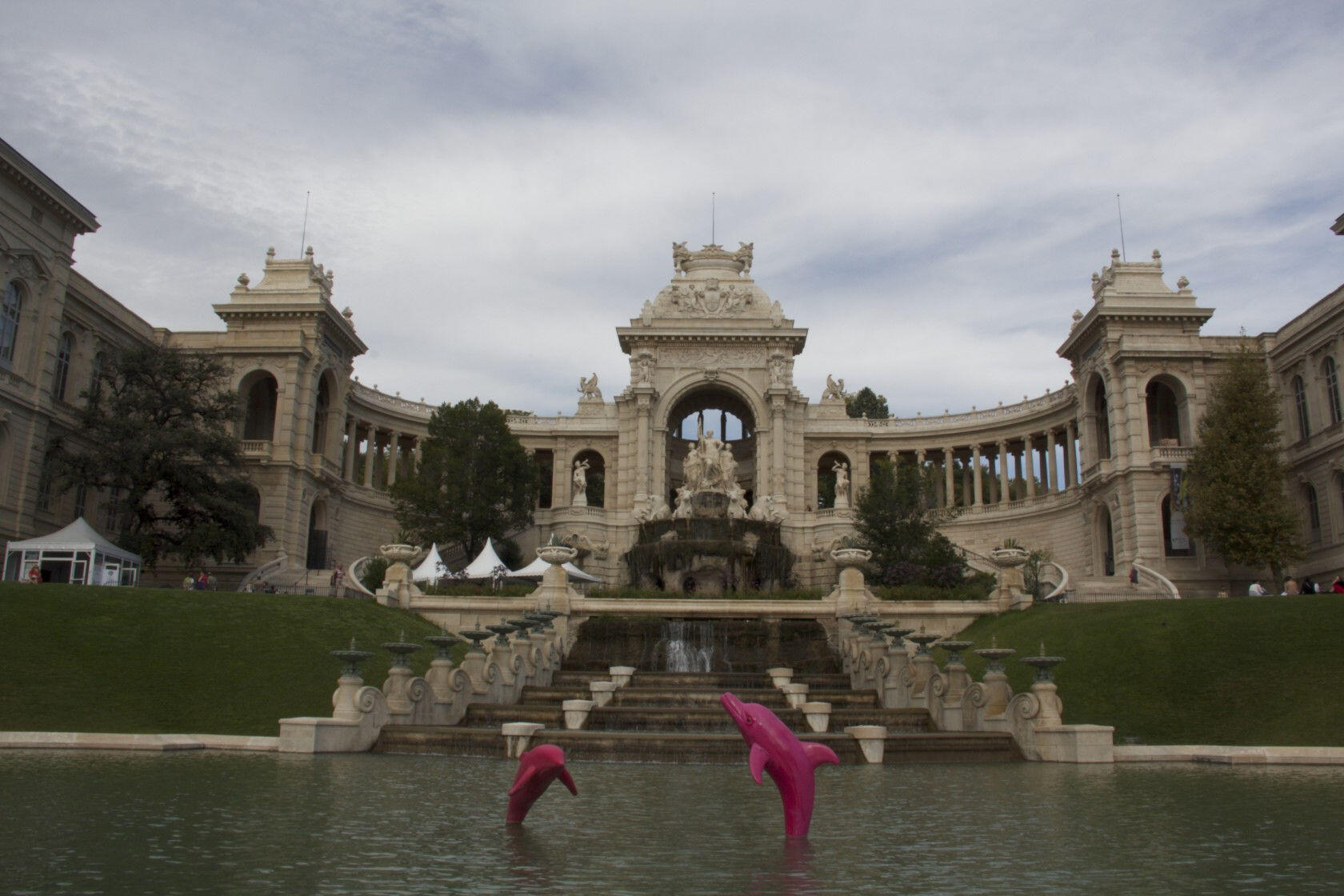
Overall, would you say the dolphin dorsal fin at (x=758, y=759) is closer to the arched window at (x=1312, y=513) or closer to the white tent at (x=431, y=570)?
the white tent at (x=431, y=570)

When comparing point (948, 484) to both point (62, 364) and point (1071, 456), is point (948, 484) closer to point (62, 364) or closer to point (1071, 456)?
point (1071, 456)

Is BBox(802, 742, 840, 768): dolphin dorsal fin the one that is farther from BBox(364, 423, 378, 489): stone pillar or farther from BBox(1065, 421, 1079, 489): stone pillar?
BBox(364, 423, 378, 489): stone pillar

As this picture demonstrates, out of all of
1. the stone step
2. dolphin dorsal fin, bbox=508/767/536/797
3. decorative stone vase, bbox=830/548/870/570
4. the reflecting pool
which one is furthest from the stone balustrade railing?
dolphin dorsal fin, bbox=508/767/536/797

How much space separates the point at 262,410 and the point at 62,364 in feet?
44.2

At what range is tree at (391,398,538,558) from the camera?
5444cm

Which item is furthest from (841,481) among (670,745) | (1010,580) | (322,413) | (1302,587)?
(670,745)

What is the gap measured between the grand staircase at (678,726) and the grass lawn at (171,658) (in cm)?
377

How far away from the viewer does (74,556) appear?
1468 inches

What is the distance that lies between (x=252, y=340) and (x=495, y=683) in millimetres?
38752

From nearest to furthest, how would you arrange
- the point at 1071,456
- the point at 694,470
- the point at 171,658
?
the point at 171,658 < the point at 694,470 < the point at 1071,456

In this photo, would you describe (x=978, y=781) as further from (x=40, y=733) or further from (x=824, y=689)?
(x=40, y=733)

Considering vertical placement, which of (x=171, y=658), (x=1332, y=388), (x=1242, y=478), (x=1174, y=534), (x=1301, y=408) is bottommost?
(x=171, y=658)

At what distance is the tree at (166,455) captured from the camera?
4328cm

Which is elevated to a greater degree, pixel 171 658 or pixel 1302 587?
pixel 1302 587
